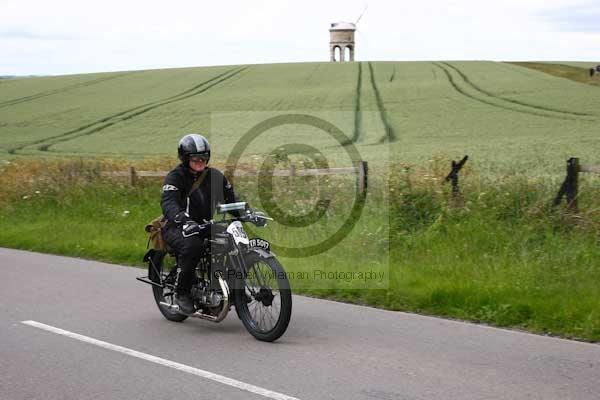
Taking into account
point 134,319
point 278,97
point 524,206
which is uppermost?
point 278,97

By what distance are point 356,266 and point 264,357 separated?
406 cm

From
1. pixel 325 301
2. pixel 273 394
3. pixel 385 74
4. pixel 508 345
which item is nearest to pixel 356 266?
pixel 325 301

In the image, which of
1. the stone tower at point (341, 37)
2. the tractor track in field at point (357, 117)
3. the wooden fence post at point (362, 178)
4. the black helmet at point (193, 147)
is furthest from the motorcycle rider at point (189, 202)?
the stone tower at point (341, 37)

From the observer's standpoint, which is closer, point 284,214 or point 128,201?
point 284,214

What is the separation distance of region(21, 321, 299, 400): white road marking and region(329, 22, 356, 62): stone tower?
89134 millimetres

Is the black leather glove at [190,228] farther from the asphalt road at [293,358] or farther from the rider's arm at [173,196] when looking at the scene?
the asphalt road at [293,358]

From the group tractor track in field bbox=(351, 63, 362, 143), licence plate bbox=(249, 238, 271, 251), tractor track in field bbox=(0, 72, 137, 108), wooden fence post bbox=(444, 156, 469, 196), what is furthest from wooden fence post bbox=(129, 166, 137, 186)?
tractor track in field bbox=(0, 72, 137, 108)

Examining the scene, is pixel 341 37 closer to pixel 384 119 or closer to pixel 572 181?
pixel 384 119

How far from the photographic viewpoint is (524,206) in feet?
39.3

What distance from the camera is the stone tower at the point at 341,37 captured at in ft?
310

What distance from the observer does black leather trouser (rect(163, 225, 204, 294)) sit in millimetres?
7391

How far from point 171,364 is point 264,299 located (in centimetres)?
114

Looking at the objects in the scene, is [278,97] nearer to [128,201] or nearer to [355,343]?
[128,201]

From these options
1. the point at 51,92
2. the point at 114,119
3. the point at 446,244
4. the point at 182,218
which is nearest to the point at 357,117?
the point at 114,119
